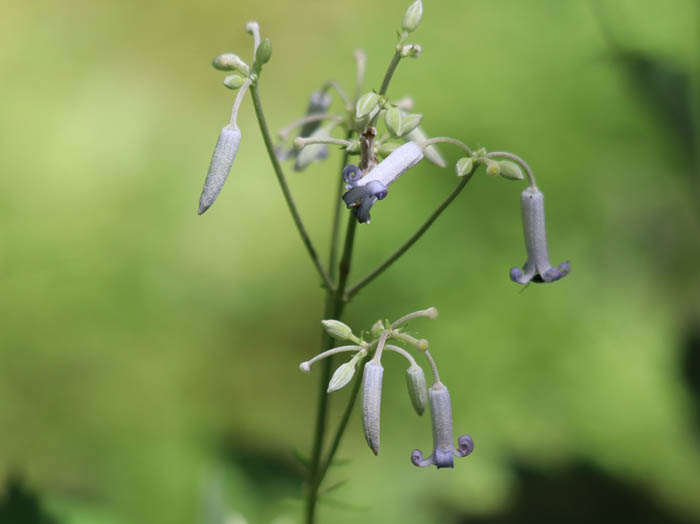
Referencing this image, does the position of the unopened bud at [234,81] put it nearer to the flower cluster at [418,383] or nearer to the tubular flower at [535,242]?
the flower cluster at [418,383]

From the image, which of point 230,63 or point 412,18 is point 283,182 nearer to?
point 230,63

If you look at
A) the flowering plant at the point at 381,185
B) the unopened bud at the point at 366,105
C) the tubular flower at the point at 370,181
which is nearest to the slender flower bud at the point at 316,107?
the flowering plant at the point at 381,185

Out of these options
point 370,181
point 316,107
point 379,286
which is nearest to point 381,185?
point 370,181

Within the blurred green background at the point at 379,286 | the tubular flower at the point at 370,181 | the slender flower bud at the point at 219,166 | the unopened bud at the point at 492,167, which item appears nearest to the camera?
the tubular flower at the point at 370,181

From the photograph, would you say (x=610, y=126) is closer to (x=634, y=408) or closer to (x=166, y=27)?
(x=634, y=408)

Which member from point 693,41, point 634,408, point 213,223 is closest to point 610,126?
point 693,41

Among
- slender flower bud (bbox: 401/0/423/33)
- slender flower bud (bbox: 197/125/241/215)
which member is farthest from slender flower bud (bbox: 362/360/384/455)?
slender flower bud (bbox: 401/0/423/33)
